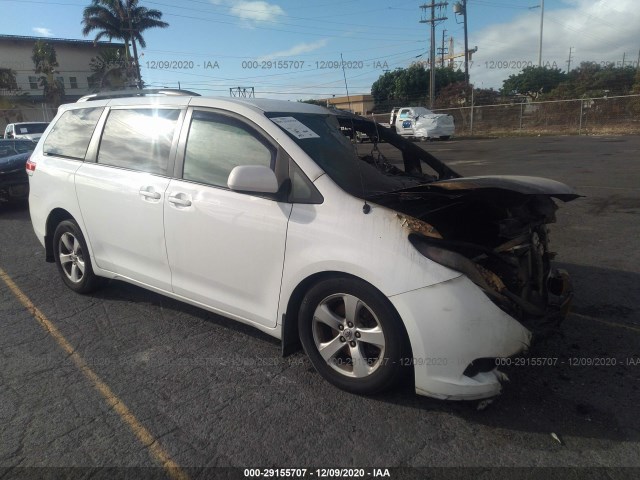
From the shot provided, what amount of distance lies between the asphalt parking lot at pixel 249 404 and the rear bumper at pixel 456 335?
267mm

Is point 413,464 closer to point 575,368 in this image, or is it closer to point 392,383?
point 392,383

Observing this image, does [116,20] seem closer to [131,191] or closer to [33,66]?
[33,66]

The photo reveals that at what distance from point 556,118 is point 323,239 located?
32.3 m

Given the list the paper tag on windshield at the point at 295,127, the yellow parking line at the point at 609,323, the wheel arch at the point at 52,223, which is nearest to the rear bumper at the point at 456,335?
the paper tag on windshield at the point at 295,127

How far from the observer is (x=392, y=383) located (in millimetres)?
2848

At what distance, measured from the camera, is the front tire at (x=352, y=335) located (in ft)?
8.98

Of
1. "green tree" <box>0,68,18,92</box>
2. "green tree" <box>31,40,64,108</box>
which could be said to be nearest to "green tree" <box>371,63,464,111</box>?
"green tree" <box>31,40,64,108</box>

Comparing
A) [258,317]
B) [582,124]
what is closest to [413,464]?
[258,317]

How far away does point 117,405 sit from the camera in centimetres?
296

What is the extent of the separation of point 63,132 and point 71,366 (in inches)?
98.8

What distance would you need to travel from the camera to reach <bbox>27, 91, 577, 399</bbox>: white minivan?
263 centimetres

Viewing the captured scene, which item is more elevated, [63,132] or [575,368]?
[63,132]

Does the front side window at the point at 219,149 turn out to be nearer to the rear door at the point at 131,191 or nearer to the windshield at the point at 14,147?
the rear door at the point at 131,191

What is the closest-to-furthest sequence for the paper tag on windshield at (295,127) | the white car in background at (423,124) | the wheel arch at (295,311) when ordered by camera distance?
the wheel arch at (295,311)
the paper tag on windshield at (295,127)
the white car in background at (423,124)
